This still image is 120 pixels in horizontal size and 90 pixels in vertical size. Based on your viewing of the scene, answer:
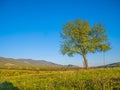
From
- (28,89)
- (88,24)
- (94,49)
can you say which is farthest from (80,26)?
(28,89)

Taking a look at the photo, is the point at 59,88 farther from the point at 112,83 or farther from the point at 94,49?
the point at 94,49

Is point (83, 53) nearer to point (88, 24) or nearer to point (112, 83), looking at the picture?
point (88, 24)

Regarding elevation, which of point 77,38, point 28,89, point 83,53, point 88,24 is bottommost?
point 28,89

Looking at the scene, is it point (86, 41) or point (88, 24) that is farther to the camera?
point (88, 24)

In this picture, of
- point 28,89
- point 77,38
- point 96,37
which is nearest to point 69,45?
point 77,38

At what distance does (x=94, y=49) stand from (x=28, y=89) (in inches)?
2484

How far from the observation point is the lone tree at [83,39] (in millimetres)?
76750

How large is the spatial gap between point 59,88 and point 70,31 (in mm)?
65731

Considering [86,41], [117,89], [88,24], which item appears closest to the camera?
[117,89]

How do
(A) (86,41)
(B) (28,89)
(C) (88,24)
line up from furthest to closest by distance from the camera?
(C) (88,24)
(A) (86,41)
(B) (28,89)

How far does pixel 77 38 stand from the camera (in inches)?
3056

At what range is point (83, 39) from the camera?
253 ft

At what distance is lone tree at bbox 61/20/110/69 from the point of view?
252 feet

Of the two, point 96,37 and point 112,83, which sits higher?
point 96,37
